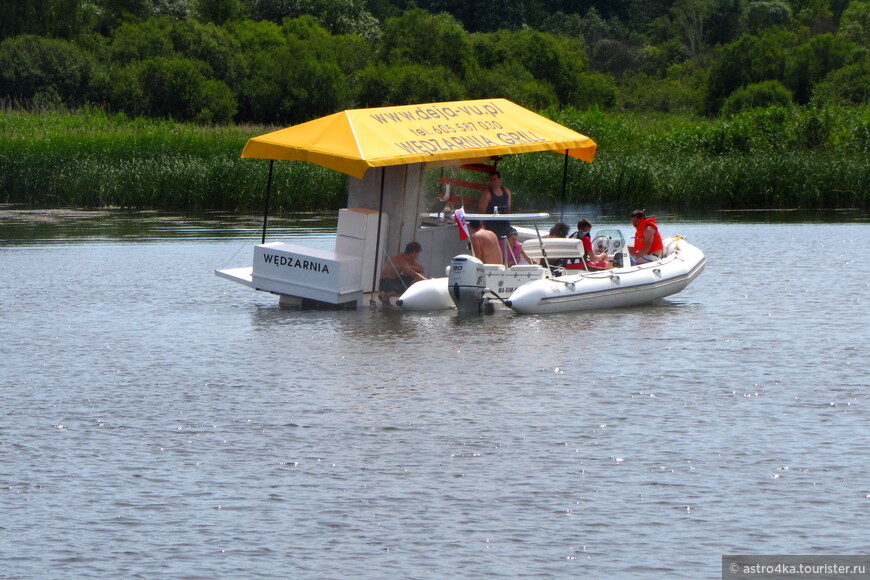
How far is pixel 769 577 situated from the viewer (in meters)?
7.09

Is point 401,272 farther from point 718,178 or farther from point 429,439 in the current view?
point 718,178

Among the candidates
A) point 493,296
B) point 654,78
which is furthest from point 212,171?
point 654,78

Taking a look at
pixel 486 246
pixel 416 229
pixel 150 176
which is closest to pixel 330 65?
pixel 150 176

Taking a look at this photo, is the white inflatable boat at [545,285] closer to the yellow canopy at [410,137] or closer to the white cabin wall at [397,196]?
the white cabin wall at [397,196]

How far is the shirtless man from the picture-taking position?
16469 mm

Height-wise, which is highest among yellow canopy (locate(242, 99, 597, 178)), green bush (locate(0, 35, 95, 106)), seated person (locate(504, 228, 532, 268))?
green bush (locate(0, 35, 95, 106))

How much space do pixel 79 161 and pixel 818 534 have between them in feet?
93.7

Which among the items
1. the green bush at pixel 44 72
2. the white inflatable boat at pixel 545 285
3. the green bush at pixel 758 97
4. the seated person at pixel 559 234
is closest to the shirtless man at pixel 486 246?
the white inflatable boat at pixel 545 285

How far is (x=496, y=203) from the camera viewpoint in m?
17.3

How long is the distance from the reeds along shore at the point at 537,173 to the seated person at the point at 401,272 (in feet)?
49.5

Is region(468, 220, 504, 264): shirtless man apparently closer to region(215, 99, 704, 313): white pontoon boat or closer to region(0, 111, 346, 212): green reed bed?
region(215, 99, 704, 313): white pontoon boat

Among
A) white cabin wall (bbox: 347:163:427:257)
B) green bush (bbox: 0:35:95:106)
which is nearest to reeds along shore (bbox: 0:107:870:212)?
green bush (bbox: 0:35:95:106)

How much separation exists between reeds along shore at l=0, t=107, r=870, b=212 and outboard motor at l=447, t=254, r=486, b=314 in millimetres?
15799

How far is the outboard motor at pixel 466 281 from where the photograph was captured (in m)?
15.8
